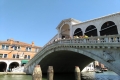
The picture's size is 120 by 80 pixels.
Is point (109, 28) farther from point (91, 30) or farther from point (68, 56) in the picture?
point (68, 56)

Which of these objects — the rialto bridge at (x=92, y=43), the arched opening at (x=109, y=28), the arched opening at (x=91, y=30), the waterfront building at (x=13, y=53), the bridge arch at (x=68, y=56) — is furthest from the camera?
the waterfront building at (x=13, y=53)

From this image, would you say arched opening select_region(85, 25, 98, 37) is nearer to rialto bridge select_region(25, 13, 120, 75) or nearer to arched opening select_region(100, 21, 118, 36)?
rialto bridge select_region(25, 13, 120, 75)

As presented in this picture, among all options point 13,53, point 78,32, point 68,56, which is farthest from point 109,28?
point 13,53

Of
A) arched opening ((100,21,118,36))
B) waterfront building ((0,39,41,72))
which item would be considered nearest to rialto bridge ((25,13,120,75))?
arched opening ((100,21,118,36))

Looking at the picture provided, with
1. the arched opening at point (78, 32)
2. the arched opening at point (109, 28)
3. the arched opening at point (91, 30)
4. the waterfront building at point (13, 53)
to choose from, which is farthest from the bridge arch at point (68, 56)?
the waterfront building at point (13, 53)

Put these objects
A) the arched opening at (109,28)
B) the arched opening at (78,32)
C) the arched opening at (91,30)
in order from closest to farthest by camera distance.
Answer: the arched opening at (109,28)
the arched opening at (91,30)
the arched opening at (78,32)

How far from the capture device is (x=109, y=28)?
42.3 feet

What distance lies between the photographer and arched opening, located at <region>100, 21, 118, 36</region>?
12.6 metres

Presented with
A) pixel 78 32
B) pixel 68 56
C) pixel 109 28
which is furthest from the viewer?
pixel 68 56

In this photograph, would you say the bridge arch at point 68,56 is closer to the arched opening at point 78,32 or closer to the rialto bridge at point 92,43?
the rialto bridge at point 92,43

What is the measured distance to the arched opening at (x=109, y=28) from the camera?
1262 centimetres

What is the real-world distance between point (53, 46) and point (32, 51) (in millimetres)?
16282

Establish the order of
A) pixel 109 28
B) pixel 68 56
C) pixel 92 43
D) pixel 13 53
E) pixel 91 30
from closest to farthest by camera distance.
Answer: pixel 92 43, pixel 109 28, pixel 91 30, pixel 68 56, pixel 13 53

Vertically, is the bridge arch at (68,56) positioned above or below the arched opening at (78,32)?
below
